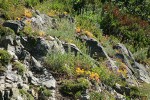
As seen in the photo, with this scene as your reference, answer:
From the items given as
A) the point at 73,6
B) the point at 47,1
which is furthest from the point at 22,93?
the point at 73,6

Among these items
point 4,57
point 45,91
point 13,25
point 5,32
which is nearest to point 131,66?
point 13,25

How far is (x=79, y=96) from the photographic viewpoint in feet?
33.8

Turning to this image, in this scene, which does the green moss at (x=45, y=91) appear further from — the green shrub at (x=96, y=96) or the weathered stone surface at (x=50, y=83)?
the green shrub at (x=96, y=96)

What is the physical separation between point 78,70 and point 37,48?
1312 mm

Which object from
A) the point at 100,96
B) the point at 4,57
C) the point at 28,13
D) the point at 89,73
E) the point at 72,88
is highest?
the point at 28,13

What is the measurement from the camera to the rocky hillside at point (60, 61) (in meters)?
9.98

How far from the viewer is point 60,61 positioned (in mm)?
11078

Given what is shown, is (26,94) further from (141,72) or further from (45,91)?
(141,72)

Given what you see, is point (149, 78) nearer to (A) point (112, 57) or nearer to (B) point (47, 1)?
(A) point (112, 57)

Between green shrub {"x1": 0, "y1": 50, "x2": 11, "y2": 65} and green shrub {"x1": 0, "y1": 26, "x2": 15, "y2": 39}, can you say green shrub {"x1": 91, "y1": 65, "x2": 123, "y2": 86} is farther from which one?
green shrub {"x1": 0, "y1": 50, "x2": 11, "y2": 65}

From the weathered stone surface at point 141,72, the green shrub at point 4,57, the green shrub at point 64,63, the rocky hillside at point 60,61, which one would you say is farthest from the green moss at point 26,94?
the weathered stone surface at point 141,72

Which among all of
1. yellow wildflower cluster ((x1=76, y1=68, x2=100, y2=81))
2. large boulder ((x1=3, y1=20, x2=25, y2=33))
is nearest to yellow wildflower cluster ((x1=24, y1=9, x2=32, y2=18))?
large boulder ((x1=3, y1=20, x2=25, y2=33))

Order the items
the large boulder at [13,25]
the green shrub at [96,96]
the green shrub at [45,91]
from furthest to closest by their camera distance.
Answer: the large boulder at [13,25], the green shrub at [96,96], the green shrub at [45,91]

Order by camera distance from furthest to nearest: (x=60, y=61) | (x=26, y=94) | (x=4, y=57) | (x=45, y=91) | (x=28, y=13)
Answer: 1. (x=28, y=13)
2. (x=60, y=61)
3. (x=4, y=57)
4. (x=45, y=91)
5. (x=26, y=94)
